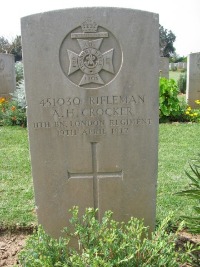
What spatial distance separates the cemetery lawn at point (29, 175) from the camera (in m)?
3.42

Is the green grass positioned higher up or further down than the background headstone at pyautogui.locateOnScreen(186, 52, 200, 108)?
further down

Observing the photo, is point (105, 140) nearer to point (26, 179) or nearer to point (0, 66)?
point (26, 179)

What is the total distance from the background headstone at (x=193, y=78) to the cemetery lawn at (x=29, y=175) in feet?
10.9

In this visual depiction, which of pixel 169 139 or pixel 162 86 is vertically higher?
pixel 162 86

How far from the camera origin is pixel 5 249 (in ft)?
9.68

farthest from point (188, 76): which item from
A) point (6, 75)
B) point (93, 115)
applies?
point (93, 115)

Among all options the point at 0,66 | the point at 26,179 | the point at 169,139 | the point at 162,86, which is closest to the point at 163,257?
the point at 26,179

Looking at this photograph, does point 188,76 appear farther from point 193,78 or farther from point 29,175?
point 29,175

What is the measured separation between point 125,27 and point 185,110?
7577 mm

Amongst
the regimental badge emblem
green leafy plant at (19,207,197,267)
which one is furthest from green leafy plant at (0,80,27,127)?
green leafy plant at (19,207,197,267)

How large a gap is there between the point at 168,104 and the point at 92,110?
6.93 metres

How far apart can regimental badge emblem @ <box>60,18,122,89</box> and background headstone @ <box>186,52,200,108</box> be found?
350 inches

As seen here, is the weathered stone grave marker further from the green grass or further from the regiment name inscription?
the green grass

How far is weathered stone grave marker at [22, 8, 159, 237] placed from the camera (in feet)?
7.77
